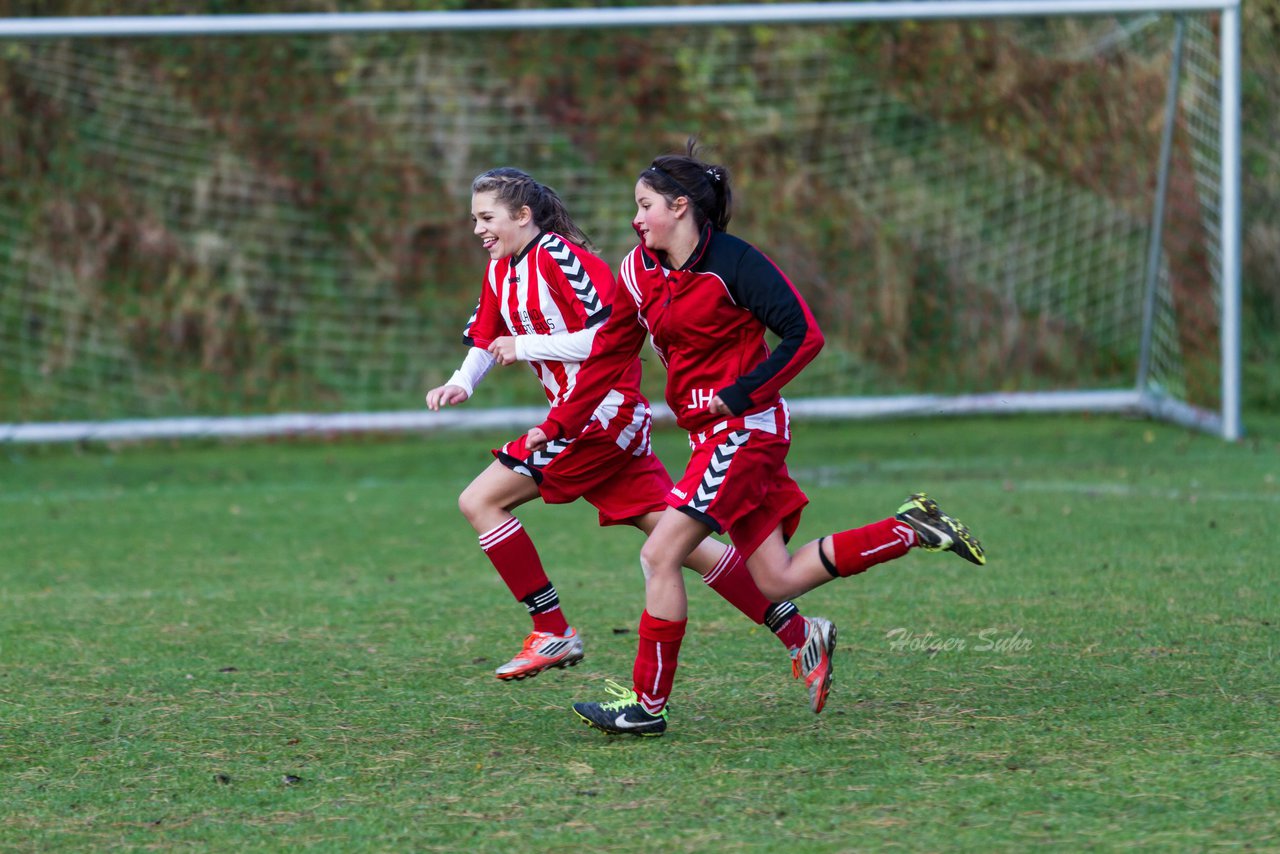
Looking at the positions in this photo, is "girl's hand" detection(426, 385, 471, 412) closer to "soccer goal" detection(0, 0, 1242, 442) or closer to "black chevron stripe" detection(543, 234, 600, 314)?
"black chevron stripe" detection(543, 234, 600, 314)

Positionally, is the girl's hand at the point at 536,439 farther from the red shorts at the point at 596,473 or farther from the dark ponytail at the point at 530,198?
the dark ponytail at the point at 530,198

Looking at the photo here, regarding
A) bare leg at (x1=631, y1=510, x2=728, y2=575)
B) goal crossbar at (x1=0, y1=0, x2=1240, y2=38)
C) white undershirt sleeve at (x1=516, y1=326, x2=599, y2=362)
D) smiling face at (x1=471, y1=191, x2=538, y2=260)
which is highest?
goal crossbar at (x1=0, y1=0, x2=1240, y2=38)

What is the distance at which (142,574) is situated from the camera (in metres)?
6.74

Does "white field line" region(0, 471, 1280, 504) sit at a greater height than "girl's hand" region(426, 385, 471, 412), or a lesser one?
lesser

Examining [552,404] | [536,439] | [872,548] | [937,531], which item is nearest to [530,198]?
[552,404]

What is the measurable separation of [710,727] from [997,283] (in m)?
9.19

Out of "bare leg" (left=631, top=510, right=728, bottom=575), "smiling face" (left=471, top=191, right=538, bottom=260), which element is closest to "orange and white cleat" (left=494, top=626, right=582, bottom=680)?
"bare leg" (left=631, top=510, right=728, bottom=575)

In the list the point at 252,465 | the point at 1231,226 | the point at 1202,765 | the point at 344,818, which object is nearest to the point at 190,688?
the point at 344,818

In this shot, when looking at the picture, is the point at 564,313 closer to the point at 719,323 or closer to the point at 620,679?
the point at 719,323

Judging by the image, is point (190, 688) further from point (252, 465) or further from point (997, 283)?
point (997, 283)

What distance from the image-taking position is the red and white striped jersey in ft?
14.9

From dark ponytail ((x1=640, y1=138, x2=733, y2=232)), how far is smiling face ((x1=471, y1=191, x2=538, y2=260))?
0.60m

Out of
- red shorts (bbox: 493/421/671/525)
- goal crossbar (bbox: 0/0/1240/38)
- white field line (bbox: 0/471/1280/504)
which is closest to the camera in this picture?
red shorts (bbox: 493/421/671/525)

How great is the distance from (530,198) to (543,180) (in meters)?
8.14
